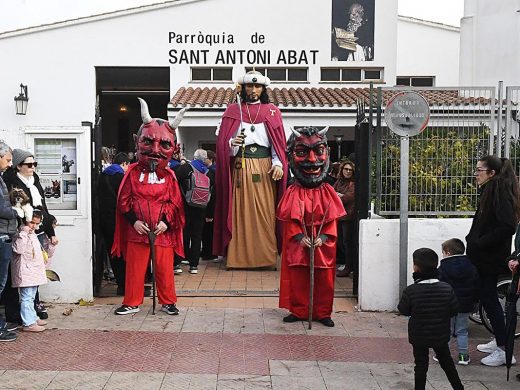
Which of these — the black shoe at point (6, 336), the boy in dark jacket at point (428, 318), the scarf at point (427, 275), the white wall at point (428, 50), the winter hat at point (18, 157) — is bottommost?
the black shoe at point (6, 336)

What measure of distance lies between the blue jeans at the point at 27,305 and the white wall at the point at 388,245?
12.0 ft

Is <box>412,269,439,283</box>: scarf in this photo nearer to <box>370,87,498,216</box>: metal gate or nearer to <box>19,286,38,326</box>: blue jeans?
<box>370,87,498,216</box>: metal gate

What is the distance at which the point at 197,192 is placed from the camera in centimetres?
884

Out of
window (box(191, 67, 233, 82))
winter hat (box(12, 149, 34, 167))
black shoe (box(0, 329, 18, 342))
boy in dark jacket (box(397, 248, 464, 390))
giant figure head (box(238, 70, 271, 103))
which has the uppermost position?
window (box(191, 67, 233, 82))

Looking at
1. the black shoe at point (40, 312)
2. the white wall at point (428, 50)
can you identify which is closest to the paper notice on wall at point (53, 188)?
the black shoe at point (40, 312)

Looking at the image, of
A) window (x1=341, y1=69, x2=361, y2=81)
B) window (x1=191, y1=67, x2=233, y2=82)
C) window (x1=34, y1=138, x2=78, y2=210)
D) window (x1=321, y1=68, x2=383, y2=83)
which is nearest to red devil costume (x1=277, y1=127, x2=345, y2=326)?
window (x1=34, y1=138, x2=78, y2=210)

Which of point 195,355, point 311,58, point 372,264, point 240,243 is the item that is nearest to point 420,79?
point 311,58

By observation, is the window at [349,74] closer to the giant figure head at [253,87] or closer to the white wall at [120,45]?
the white wall at [120,45]

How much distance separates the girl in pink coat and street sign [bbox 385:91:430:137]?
3960 mm

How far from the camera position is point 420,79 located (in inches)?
856

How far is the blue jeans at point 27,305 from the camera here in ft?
20.8

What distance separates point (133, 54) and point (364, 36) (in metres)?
6.85

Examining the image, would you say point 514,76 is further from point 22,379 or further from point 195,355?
point 22,379

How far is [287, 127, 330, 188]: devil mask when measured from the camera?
679cm
